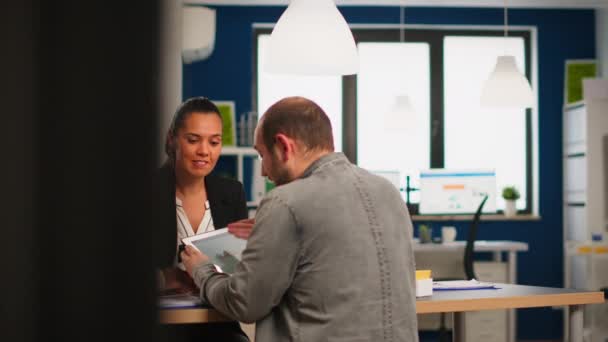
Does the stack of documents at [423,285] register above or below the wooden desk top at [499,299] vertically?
above

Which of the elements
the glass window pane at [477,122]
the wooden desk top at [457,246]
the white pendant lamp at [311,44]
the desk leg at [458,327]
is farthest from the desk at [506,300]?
the glass window pane at [477,122]

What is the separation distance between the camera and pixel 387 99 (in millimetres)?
6707

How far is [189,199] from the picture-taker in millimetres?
2191

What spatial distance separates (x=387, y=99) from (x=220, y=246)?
5031mm

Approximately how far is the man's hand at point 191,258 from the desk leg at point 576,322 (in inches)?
36.1

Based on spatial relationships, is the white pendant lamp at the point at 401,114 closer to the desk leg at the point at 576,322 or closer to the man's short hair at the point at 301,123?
the desk leg at the point at 576,322

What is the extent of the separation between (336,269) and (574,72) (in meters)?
5.67

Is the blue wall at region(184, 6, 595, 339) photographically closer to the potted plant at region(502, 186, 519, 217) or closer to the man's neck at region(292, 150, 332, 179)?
the potted plant at region(502, 186, 519, 217)

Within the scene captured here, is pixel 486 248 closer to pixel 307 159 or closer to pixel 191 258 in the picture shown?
pixel 191 258

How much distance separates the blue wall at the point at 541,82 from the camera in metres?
6.48

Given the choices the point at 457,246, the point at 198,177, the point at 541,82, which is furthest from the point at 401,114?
the point at 198,177

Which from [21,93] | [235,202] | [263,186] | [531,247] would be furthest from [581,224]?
[21,93]

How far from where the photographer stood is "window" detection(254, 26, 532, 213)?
671 cm

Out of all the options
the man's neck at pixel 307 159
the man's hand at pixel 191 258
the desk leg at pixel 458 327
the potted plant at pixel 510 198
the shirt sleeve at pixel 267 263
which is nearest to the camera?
the shirt sleeve at pixel 267 263
